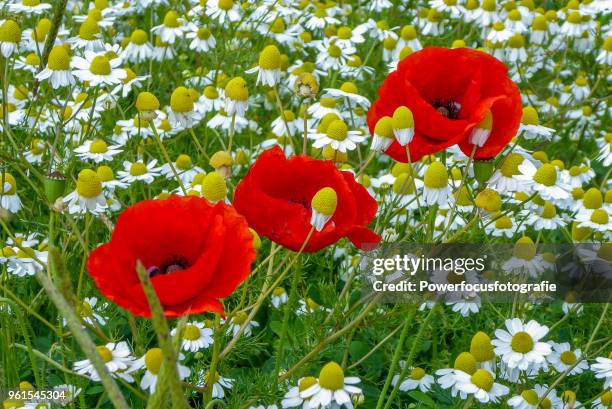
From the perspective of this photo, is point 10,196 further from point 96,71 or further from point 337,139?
point 337,139

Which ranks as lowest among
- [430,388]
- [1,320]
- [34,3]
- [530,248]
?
[430,388]

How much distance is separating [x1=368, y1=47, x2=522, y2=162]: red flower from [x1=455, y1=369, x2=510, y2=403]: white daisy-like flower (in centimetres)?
44

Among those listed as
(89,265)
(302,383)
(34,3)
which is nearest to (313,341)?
(302,383)

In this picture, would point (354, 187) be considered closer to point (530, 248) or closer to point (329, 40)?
point (530, 248)

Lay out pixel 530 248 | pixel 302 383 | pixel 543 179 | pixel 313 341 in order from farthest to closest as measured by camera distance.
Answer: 1. pixel 530 248
2. pixel 543 179
3. pixel 313 341
4. pixel 302 383

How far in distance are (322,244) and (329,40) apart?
2.05 meters

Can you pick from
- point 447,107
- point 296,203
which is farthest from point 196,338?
point 447,107

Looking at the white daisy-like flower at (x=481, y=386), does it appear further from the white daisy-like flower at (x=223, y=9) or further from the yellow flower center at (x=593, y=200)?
the white daisy-like flower at (x=223, y=9)

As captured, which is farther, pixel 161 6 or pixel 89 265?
pixel 161 6

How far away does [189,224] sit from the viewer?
107 centimetres

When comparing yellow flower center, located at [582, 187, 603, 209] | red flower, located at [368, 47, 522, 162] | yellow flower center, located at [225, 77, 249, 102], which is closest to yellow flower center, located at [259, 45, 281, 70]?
yellow flower center, located at [225, 77, 249, 102]

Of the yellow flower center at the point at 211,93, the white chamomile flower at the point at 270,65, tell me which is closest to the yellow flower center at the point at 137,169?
the yellow flower center at the point at 211,93

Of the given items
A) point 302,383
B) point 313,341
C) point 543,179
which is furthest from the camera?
point 543,179

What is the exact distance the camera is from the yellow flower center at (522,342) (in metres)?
1.69
